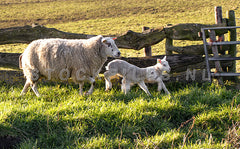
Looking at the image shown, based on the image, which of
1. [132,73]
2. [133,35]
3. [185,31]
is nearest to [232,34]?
[185,31]

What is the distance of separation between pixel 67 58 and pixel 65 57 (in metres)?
0.04

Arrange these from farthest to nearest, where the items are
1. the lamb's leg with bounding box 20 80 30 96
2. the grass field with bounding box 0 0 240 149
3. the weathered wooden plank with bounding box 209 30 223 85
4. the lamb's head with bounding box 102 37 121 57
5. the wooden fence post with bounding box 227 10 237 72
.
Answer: the wooden fence post with bounding box 227 10 237 72, the weathered wooden plank with bounding box 209 30 223 85, the lamb's leg with bounding box 20 80 30 96, the lamb's head with bounding box 102 37 121 57, the grass field with bounding box 0 0 240 149

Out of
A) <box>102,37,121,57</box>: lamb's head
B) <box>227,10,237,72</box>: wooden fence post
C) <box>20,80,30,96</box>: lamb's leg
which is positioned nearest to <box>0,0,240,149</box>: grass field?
<box>20,80,30,96</box>: lamb's leg

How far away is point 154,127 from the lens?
4.54 metres

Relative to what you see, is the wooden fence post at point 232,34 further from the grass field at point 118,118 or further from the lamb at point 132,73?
the lamb at point 132,73

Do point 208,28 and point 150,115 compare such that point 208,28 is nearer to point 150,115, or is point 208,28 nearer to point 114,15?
point 150,115

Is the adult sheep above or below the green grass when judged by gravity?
above

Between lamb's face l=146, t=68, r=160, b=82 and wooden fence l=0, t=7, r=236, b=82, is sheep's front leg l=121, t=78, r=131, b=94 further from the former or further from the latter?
wooden fence l=0, t=7, r=236, b=82

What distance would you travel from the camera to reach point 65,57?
5305 millimetres

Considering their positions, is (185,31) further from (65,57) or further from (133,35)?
(65,57)

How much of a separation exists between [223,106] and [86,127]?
262cm

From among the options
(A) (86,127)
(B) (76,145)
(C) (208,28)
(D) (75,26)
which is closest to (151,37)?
(C) (208,28)

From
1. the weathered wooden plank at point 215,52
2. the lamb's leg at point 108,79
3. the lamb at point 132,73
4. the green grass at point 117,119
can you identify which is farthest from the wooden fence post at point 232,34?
the lamb's leg at point 108,79

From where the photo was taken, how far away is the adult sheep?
5.31 meters
